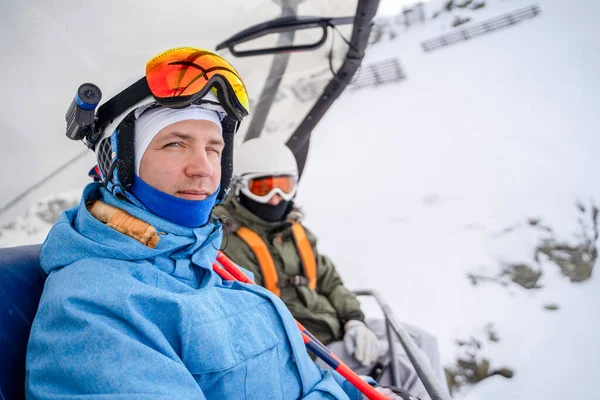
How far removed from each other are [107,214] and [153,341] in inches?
19.7

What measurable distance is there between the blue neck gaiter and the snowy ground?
1.79 meters

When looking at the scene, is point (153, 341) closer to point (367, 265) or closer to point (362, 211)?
point (367, 265)

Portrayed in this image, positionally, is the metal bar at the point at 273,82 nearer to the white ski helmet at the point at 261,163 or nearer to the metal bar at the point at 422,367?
the white ski helmet at the point at 261,163

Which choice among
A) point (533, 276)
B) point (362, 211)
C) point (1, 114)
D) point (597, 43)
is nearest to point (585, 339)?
point (533, 276)

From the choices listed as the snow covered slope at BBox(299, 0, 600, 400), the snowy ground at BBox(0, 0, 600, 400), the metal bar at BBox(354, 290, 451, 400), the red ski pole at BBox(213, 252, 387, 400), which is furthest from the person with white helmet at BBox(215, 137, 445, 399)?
the snow covered slope at BBox(299, 0, 600, 400)

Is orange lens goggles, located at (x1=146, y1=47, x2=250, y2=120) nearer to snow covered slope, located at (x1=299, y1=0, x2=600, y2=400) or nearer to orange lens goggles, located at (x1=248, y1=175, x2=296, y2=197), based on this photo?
orange lens goggles, located at (x1=248, y1=175, x2=296, y2=197)

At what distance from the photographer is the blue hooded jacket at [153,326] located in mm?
875

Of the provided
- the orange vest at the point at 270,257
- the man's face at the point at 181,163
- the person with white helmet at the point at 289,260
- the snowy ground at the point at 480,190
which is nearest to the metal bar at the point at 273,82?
the person with white helmet at the point at 289,260

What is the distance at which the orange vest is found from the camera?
2.60m

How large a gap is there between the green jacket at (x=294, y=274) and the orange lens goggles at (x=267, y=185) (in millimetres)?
179

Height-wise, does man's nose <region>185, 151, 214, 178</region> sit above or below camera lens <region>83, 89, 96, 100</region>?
below

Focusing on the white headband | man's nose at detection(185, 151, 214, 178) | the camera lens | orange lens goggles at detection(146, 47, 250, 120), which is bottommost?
man's nose at detection(185, 151, 214, 178)

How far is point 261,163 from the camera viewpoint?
2943mm

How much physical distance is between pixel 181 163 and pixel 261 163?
5.32ft
